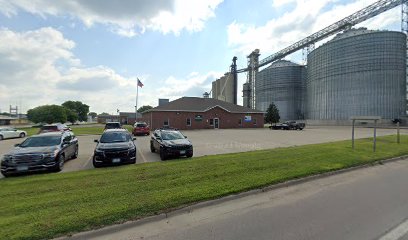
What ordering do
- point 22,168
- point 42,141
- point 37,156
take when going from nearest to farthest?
point 22,168 < point 37,156 < point 42,141

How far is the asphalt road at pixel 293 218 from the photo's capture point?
4.11 m

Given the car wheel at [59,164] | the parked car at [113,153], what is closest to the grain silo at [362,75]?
the parked car at [113,153]

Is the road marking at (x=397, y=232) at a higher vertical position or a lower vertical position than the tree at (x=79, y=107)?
lower

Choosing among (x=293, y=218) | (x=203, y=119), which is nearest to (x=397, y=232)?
(x=293, y=218)

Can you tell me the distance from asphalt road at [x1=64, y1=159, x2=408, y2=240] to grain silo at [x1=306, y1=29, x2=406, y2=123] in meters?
62.9

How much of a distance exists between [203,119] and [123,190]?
35.3 meters

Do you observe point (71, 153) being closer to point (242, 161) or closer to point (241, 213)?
point (242, 161)

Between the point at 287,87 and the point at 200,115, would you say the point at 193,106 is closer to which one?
the point at 200,115

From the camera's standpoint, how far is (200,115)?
135 feet

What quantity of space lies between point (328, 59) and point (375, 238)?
70.9 metres

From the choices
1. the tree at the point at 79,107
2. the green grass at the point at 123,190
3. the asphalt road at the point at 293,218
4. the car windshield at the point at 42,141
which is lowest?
the asphalt road at the point at 293,218

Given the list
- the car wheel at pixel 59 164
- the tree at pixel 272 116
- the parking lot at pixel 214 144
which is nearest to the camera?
the car wheel at pixel 59 164

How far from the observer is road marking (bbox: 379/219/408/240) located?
4027 mm

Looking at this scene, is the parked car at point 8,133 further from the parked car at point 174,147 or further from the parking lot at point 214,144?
the parked car at point 174,147
